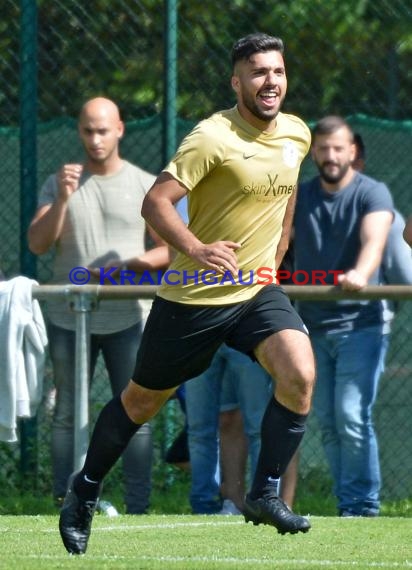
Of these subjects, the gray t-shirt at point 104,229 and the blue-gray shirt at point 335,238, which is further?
the gray t-shirt at point 104,229

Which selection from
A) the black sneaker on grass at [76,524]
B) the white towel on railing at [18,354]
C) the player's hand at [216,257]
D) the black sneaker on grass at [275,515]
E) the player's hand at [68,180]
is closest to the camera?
the player's hand at [216,257]

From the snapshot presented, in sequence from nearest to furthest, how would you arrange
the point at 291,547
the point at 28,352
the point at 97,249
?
the point at 291,547 → the point at 28,352 → the point at 97,249

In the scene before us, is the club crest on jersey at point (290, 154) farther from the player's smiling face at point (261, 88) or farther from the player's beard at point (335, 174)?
the player's beard at point (335, 174)

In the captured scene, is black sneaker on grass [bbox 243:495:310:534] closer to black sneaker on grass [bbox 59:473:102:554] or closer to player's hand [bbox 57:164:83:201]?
black sneaker on grass [bbox 59:473:102:554]

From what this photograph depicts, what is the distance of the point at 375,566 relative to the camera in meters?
5.86

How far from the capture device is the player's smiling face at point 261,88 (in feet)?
19.9

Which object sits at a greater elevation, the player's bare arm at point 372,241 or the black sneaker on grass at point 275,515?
the player's bare arm at point 372,241

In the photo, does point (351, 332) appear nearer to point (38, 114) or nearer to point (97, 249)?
point (97, 249)

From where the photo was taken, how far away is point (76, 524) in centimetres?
625

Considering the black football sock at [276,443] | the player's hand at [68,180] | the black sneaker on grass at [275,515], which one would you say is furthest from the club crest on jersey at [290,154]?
the player's hand at [68,180]

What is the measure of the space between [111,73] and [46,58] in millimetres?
1009

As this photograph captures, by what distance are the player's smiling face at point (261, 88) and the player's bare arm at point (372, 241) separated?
170cm

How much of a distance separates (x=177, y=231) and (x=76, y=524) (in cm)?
131

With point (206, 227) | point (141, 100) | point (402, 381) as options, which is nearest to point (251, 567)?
point (206, 227)
